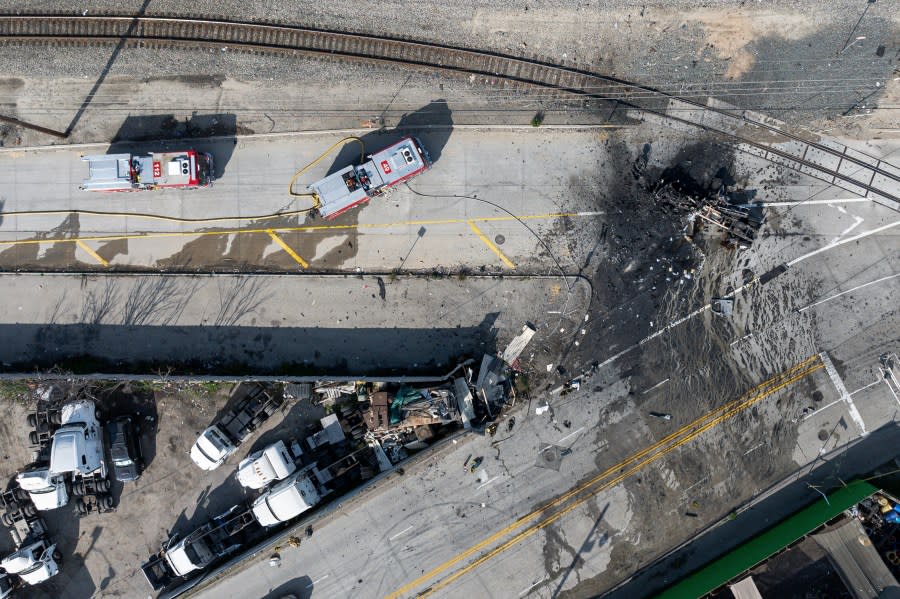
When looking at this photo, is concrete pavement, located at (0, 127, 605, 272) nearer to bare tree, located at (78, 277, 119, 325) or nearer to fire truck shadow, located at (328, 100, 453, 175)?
fire truck shadow, located at (328, 100, 453, 175)

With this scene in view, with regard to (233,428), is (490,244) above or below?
above

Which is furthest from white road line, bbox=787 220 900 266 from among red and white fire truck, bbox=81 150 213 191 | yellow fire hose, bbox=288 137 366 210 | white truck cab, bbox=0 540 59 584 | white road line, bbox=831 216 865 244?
white truck cab, bbox=0 540 59 584

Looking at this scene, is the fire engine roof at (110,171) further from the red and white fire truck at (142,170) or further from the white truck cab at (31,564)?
the white truck cab at (31,564)

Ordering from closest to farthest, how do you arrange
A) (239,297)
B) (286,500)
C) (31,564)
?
1. (286,500)
2. (31,564)
3. (239,297)

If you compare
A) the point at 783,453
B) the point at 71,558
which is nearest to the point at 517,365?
the point at 783,453

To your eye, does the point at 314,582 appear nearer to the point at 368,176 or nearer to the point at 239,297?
the point at 239,297

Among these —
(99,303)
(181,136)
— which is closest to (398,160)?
(181,136)
